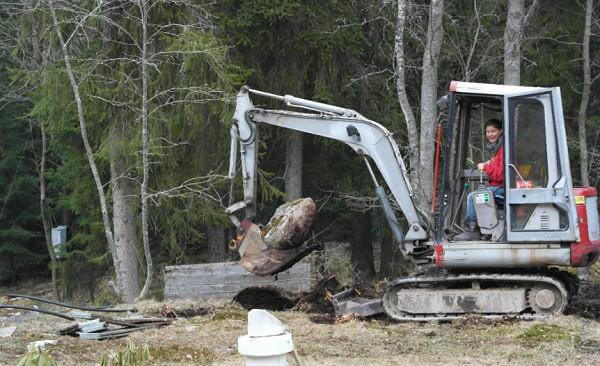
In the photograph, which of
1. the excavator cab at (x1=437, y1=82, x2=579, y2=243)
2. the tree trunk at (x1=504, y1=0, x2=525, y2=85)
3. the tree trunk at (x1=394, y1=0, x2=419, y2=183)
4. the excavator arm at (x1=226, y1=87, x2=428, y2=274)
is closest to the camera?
the excavator cab at (x1=437, y1=82, x2=579, y2=243)

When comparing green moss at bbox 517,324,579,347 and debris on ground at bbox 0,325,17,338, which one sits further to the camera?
debris on ground at bbox 0,325,17,338

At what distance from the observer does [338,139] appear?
11836 millimetres

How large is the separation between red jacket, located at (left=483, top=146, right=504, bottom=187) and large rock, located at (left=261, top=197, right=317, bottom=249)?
2.50 meters

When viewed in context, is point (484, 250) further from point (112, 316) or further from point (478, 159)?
point (112, 316)

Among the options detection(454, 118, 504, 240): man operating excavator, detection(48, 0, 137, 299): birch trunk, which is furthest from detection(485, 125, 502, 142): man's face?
detection(48, 0, 137, 299): birch trunk

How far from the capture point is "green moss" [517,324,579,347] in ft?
29.9

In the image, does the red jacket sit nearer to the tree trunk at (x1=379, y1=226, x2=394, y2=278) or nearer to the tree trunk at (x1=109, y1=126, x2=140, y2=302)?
the tree trunk at (x1=109, y1=126, x2=140, y2=302)

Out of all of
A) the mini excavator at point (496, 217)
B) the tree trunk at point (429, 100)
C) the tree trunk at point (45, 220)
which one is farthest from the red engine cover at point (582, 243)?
the tree trunk at point (45, 220)

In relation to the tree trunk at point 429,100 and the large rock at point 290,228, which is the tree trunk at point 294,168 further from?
the large rock at point 290,228

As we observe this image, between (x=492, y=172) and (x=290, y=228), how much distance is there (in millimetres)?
2688

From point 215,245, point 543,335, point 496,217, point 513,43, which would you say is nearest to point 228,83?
point 513,43

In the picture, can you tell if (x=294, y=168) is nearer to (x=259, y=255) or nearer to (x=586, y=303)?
(x=259, y=255)

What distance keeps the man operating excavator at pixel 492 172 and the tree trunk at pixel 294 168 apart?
9999 millimetres

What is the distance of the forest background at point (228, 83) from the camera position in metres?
17.0
